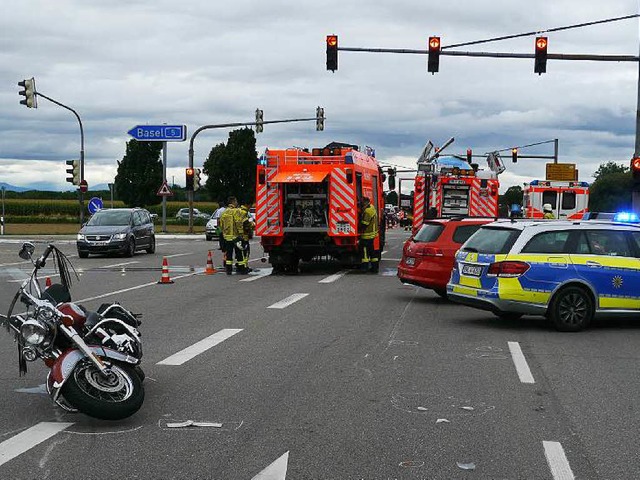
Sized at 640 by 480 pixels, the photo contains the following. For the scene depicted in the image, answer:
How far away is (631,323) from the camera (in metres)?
13.1

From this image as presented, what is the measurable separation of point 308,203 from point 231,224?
1983 mm

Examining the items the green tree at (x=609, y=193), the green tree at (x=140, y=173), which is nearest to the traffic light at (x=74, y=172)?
the green tree at (x=609, y=193)

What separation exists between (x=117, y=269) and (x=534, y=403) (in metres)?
18.1

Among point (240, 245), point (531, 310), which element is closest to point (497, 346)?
point (531, 310)

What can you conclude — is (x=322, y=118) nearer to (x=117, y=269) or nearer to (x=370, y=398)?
(x=117, y=269)

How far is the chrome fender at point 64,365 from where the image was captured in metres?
6.49

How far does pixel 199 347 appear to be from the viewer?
1033cm

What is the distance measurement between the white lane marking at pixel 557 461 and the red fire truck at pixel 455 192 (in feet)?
74.7

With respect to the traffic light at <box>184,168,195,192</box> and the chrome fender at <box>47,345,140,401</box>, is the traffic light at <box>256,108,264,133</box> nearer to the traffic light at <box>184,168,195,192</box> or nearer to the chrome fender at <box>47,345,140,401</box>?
the traffic light at <box>184,168,195,192</box>

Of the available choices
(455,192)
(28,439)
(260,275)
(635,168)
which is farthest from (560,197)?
(28,439)

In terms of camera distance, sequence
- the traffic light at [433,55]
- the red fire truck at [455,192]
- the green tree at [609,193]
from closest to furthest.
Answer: the traffic light at [433,55] < the red fire truck at [455,192] < the green tree at [609,193]

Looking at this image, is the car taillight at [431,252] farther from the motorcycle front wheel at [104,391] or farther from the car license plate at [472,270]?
the motorcycle front wheel at [104,391]

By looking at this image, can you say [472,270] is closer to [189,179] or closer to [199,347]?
[199,347]

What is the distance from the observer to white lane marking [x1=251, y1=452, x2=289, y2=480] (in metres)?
5.32
